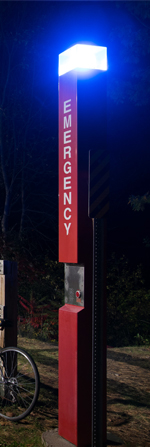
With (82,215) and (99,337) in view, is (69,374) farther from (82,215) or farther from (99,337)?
(82,215)

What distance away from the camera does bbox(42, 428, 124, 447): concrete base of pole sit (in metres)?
4.64

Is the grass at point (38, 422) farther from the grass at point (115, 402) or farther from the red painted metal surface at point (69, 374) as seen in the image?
the red painted metal surface at point (69, 374)

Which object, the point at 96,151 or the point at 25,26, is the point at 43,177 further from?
the point at 96,151

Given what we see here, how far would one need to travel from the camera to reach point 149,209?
15.0 m

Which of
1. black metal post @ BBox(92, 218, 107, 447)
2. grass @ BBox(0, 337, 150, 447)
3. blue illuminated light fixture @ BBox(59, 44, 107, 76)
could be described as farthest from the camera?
grass @ BBox(0, 337, 150, 447)

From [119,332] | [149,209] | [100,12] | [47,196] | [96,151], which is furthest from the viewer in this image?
[149,209]

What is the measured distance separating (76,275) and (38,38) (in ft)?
34.8

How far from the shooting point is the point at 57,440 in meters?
4.73

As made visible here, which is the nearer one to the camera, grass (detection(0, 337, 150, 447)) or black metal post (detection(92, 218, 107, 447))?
black metal post (detection(92, 218, 107, 447))

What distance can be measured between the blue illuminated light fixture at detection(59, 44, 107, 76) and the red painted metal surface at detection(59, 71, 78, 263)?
103mm

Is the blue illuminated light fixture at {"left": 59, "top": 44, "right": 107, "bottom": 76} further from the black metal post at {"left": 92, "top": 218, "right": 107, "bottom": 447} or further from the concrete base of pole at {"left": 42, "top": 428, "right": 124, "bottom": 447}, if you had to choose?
the concrete base of pole at {"left": 42, "top": 428, "right": 124, "bottom": 447}

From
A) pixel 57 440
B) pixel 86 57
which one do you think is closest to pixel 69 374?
pixel 57 440

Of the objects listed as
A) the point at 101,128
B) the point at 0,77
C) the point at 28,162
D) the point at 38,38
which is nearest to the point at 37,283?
the point at 28,162

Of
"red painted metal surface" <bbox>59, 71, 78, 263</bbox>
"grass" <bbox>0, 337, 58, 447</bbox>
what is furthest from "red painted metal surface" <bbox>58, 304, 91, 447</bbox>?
"red painted metal surface" <bbox>59, 71, 78, 263</bbox>
